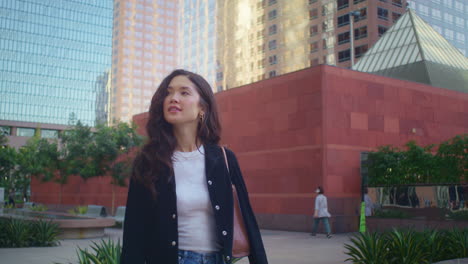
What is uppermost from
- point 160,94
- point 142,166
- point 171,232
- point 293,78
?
point 293,78

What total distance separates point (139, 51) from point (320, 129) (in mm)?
137600

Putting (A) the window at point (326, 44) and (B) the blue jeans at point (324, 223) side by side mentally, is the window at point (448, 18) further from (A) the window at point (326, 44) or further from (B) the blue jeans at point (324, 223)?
(B) the blue jeans at point (324, 223)

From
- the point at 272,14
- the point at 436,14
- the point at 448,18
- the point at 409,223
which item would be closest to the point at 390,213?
the point at 409,223

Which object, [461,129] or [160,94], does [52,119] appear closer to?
[461,129]

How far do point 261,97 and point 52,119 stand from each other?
98060mm

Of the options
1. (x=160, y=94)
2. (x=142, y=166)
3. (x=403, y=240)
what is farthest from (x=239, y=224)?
(x=403, y=240)

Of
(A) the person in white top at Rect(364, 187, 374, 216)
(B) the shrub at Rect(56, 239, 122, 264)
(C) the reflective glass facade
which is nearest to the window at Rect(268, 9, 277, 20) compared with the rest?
(C) the reflective glass facade

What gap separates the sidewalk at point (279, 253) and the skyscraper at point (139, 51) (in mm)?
131586

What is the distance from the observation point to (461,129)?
25578 mm

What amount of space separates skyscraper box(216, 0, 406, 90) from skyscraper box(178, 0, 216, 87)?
290 inches

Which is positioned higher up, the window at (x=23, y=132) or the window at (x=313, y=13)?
the window at (x=313, y=13)

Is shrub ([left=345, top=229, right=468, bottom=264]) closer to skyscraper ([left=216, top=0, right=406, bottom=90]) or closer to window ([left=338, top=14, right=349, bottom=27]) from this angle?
skyscraper ([left=216, top=0, right=406, bottom=90])

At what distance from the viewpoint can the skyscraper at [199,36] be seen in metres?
106

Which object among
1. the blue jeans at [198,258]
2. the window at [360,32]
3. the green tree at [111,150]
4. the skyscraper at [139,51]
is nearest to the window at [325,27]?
the window at [360,32]
